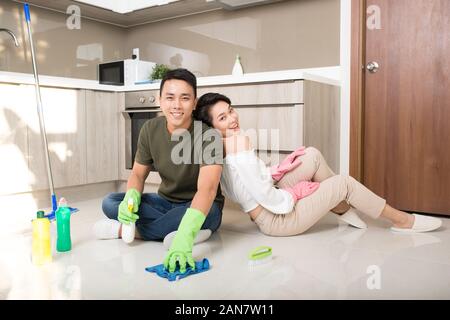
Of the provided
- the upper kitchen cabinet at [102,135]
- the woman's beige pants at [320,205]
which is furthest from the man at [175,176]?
the upper kitchen cabinet at [102,135]

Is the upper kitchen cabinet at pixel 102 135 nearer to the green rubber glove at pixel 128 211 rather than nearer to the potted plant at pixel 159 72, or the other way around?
the potted plant at pixel 159 72

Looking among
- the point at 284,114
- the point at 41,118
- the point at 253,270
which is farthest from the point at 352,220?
the point at 41,118

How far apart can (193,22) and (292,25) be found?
89 centimetres

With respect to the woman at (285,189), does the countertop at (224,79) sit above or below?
above

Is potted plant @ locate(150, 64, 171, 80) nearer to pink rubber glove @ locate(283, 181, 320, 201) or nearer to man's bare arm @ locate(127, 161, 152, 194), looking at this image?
man's bare arm @ locate(127, 161, 152, 194)

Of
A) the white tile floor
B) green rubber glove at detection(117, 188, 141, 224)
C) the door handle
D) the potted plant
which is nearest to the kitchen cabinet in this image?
the door handle

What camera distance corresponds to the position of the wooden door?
101 inches

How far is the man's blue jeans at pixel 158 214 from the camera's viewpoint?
1.91 meters

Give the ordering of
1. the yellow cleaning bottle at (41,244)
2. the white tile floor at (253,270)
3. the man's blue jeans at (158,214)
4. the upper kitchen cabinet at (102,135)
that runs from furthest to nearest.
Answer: the upper kitchen cabinet at (102,135), the man's blue jeans at (158,214), the yellow cleaning bottle at (41,244), the white tile floor at (253,270)

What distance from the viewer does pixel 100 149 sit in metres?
3.19

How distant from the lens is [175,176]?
1.96m

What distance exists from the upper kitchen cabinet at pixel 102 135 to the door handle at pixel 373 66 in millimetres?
1747

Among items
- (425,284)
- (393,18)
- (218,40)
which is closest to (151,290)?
(425,284)

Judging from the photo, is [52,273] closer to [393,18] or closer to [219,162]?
[219,162]
